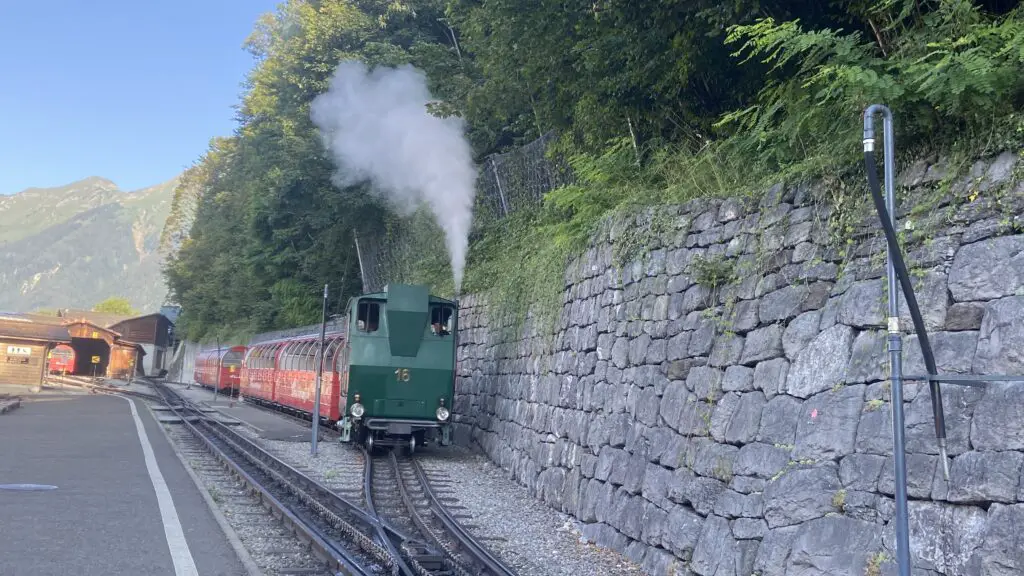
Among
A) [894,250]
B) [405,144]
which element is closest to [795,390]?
[894,250]

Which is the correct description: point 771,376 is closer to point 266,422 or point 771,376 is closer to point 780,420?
point 780,420

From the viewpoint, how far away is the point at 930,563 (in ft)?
15.4

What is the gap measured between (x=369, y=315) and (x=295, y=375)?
8412mm

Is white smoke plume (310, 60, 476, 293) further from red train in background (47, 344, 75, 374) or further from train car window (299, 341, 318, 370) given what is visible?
red train in background (47, 344, 75, 374)

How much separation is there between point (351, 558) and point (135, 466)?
7.47 metres

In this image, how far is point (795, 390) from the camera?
6.10m

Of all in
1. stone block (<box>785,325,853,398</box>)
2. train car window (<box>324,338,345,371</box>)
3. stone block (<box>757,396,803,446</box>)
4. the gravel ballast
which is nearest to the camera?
stone block (<box>785,325,853,398</box>)

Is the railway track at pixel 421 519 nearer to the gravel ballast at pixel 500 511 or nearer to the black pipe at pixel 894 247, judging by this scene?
the gravel ballast at pixel 500 511

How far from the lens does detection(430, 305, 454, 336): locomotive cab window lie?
50.6ft

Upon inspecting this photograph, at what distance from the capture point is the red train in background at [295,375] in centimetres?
1747

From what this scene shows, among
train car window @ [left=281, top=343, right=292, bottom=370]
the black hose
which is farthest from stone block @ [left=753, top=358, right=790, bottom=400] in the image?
train car window @ [left=281, top=343, right=292, bottom=370]

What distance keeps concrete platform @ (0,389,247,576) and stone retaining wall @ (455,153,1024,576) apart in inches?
160

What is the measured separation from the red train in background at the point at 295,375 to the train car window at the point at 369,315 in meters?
0.99

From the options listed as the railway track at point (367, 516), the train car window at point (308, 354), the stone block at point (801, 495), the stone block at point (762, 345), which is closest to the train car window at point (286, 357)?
the train car window at point (308, 354)
